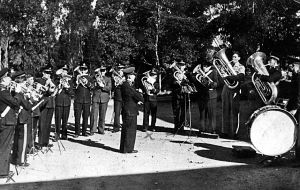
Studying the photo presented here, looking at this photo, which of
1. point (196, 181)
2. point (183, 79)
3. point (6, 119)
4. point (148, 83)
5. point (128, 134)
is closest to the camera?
point (196, 181)

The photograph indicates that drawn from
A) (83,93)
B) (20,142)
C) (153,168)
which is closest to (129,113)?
(153,168)

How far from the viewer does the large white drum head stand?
877 cm

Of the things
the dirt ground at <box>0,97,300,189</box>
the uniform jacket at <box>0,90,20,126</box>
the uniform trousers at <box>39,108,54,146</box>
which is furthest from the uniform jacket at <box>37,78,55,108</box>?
the uniform jacket at <box>0,90,20,126</box>

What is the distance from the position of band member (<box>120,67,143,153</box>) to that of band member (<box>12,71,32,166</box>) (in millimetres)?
2276

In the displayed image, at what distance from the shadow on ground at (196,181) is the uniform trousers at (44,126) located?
10.0 ft

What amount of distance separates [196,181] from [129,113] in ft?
9.86

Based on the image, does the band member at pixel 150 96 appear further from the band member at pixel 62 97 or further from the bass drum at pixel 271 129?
the bass drum at pixel 271 129

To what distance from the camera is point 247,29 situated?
74.3 feet

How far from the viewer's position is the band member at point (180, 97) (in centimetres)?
1286

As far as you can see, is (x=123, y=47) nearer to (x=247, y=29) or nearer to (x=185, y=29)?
(x=185, y=29)

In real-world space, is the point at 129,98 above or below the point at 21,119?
above

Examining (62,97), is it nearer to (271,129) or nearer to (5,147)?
(5,147)

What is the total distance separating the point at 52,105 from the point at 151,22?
1516 centimetres

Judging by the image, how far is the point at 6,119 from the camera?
820 centimetres
